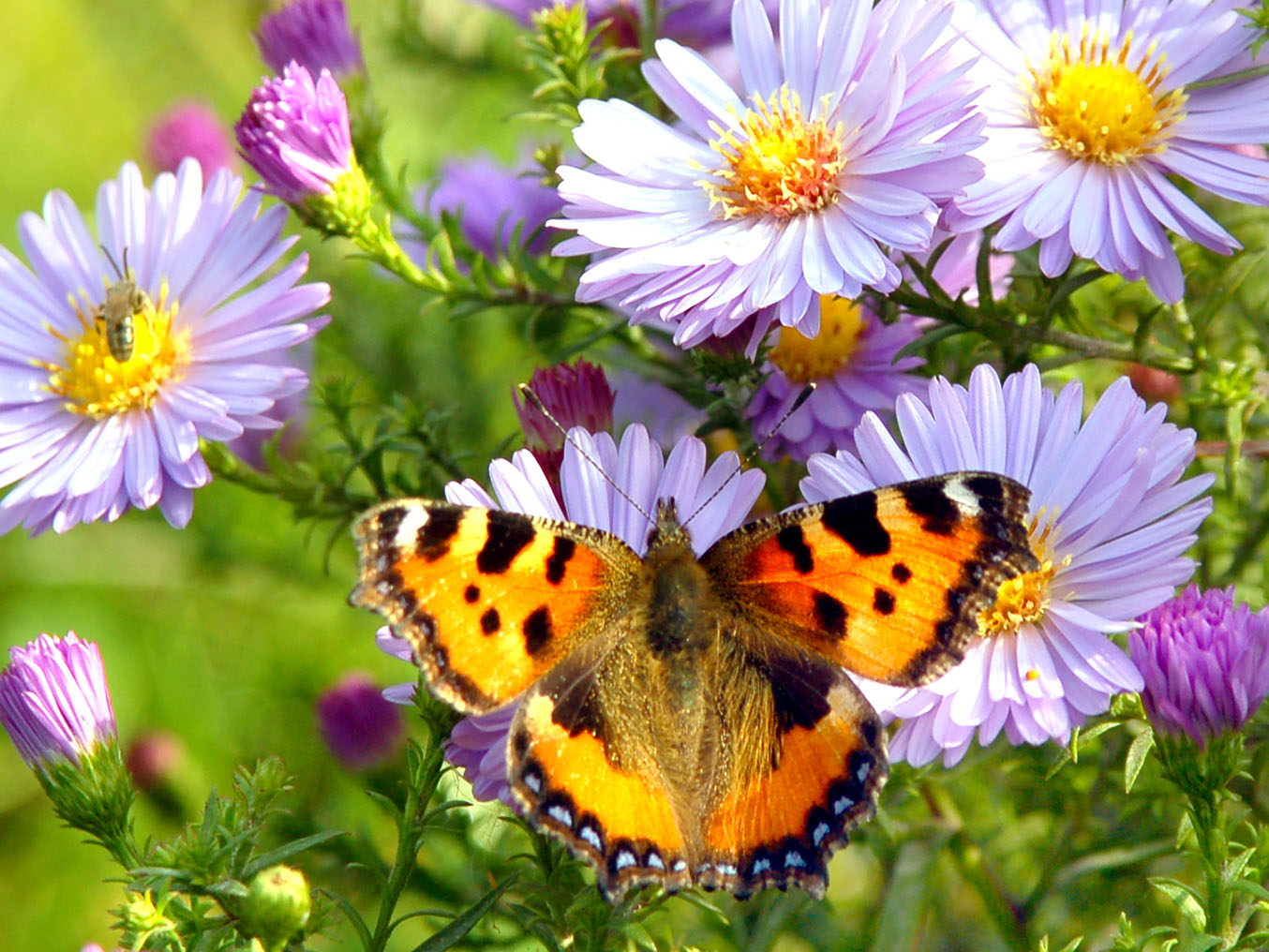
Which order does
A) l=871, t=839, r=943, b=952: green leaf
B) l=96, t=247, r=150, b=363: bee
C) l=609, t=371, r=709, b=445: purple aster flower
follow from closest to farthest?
1. l=871, t=839, r=943, b=952: green leaf
2. l=96, t=247, r=150, b=363: bee
3. l=609, t=371, r=709, b=445: purple aster flower

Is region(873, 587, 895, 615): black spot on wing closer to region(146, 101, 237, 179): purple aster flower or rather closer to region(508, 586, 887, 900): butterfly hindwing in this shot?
region(508, 586, 887, 900): butterfly hindwing

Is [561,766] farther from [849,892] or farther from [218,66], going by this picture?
[218,66]

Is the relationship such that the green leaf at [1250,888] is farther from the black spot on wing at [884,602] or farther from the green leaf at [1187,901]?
the black spot on wing at [884,602]

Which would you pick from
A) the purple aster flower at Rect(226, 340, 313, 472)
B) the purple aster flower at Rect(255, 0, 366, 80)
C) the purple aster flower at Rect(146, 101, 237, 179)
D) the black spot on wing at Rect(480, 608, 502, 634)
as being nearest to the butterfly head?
the black spot on wing at Rect(480, 608, 502, 634)

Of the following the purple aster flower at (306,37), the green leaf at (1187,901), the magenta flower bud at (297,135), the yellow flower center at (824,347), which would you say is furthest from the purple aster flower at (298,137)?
the green leaf at (1187,901)

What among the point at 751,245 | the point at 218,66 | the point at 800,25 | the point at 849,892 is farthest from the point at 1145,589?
the point at 218,66

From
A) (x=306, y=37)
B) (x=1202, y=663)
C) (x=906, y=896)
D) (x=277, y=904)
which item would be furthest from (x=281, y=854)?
(x=306, y=37)
